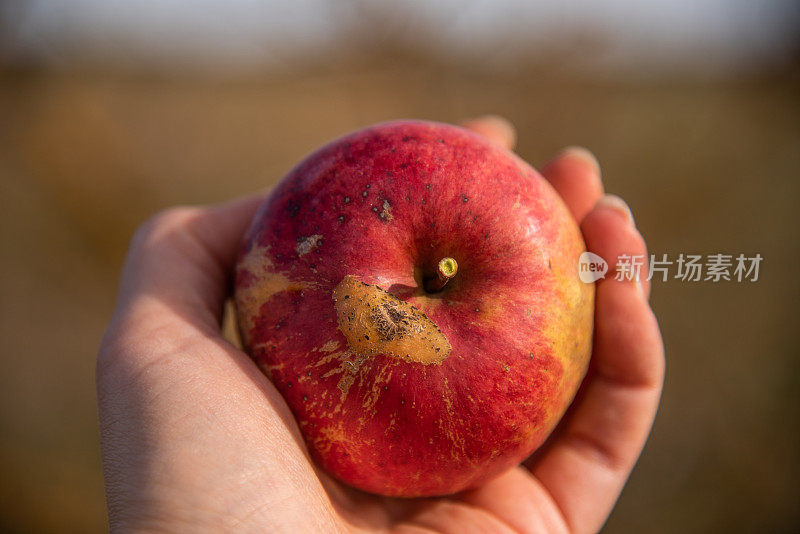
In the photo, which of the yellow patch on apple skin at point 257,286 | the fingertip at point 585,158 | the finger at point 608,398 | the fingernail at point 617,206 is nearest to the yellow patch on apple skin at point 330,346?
the yellow patch on apple skin at point 257,286

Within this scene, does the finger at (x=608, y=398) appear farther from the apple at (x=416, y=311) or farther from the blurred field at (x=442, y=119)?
the blurred field at (x=442, y=119)

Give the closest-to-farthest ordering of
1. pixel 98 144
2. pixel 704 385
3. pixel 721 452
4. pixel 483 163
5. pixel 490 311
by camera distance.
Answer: pixel 490 311
pixel 483 163
pixel 721 452
pixel 704 385
pixel 98 144

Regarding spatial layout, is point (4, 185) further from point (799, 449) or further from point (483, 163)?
point (799, 449)

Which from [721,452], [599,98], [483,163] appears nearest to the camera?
[483,163]

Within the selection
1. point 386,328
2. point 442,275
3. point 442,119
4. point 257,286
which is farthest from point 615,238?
point 442,119

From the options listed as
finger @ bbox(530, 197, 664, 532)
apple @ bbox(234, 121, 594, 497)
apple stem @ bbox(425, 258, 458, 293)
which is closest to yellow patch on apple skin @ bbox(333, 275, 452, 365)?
apple @ bbox(234, 121, 594, 497)

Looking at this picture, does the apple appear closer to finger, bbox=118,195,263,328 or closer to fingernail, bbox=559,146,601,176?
finger, bbox=118,195,263,328

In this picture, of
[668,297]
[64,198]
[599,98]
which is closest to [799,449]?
[668,297]
